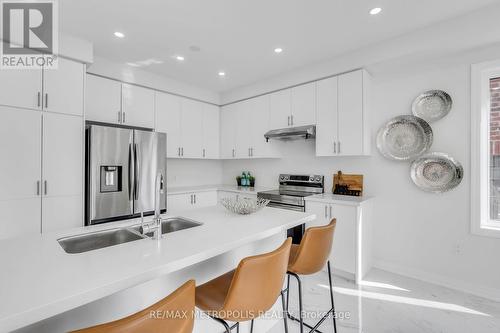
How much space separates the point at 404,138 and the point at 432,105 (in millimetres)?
433

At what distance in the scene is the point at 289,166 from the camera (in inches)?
151

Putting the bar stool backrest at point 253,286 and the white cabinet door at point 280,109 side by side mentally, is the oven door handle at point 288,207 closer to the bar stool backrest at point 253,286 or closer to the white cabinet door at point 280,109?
the white cabinet door at point 280,109

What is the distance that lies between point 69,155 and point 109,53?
1344 mm

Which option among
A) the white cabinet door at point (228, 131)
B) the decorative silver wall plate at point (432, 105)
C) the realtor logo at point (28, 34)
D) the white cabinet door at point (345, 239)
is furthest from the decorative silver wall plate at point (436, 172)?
the realtor logo at point (28, 34)

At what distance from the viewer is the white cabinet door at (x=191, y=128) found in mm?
3895

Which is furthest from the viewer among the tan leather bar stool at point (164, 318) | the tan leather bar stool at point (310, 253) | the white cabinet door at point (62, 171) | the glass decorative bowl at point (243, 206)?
the white cabinet door at point (62, 171)

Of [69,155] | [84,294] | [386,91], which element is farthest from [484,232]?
[69,155]

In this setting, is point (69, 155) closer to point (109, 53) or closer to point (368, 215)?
point (109, 53)

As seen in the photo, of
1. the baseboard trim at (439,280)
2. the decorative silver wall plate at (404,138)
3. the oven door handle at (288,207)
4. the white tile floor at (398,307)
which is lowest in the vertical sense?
the white tile floor at (398,307)

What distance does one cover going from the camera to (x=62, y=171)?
92.2 inches

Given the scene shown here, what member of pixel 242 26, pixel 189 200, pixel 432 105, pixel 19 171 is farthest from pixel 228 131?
pixel 432 105

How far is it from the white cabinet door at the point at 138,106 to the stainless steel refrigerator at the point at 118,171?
51 centimetres

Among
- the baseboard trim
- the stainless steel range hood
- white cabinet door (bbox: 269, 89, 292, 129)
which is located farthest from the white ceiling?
the baseboard trim

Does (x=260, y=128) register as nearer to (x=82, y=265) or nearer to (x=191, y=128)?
(x=191, y=128)
